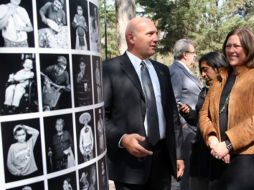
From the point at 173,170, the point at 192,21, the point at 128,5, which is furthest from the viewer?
the point at 192,21

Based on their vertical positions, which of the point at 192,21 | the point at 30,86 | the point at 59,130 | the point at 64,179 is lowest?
the point at 64,179

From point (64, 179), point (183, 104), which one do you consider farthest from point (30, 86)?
point (183, 104)

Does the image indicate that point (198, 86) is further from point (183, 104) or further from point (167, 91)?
point (167, 91)

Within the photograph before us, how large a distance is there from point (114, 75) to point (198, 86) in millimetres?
2034

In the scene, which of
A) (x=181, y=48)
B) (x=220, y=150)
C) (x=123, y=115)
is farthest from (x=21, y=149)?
(x=181, y=48)

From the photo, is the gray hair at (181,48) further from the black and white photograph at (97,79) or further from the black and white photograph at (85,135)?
the black and white photograph at (85,135)

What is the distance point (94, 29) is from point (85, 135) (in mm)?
399

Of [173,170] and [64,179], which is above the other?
[64,179]

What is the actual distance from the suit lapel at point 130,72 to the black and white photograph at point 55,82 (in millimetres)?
1399

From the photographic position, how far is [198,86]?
470 centimetres

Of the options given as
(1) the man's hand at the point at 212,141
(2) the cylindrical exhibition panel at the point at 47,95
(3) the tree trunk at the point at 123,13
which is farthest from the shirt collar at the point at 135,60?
(3) the tree trunk at the point at 123,13

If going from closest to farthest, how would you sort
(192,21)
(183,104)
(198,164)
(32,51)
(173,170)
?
1. (32,51)
2. (173,170)
3. (198,164)
4. (183,104)
5. (192,21)

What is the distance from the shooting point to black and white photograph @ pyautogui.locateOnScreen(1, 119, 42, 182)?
4.22 ft

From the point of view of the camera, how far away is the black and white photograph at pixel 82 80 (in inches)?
57.9
